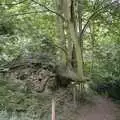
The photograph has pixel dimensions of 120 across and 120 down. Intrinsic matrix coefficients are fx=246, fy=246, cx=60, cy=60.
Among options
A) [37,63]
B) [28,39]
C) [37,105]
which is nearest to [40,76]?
[37,63]

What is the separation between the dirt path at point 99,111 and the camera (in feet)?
31.1

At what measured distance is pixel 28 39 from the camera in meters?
7.06

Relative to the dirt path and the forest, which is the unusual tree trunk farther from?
the dirt path

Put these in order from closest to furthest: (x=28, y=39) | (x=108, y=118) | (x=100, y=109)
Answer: (x=28, y=39) < (x=108, y=118) < (x=100, y=109)

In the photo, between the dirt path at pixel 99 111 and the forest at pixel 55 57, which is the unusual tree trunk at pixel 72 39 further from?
the dirt path at pixel 99 111

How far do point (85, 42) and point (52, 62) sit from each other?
303 centimetres

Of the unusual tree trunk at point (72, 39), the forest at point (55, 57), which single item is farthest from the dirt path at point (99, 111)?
the unusual tree trunk at point (72, 39)

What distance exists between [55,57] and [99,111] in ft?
11.1

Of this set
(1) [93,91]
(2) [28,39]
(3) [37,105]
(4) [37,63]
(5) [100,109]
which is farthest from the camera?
(1) [93,91]

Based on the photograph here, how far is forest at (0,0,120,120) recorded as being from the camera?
23.1 ft

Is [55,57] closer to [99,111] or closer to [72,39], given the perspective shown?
[72,39]

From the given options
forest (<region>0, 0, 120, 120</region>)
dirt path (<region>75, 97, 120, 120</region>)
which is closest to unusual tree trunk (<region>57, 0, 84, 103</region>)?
forest (<region>0, 0, 120, 120</region>)

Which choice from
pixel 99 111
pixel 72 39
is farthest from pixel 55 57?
pixel 99 111

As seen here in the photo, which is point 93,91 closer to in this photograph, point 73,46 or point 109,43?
point 109,43
